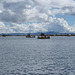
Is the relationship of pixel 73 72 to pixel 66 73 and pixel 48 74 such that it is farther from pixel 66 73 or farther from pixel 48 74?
pixel 48 74

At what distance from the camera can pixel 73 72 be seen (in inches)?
1300

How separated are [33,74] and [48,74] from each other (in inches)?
115

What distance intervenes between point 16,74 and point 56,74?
7.73m

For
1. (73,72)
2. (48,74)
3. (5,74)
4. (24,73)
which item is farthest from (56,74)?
(5,74)

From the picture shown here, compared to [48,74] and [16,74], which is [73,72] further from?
[16,74]

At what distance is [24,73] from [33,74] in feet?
6.55

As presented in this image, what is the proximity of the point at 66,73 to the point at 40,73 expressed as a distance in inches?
204

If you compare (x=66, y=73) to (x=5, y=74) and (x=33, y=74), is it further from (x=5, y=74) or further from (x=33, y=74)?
(x=5, y=74)

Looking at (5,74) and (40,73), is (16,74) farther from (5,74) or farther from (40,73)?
(40,73)

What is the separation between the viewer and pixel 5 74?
31328 millimetres

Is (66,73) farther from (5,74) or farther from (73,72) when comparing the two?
(5,74)

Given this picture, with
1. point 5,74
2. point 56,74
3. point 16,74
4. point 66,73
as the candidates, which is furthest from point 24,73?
point 66,73

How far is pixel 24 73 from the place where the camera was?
32.0 meters

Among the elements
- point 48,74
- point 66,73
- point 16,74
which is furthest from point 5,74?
point 66,73
